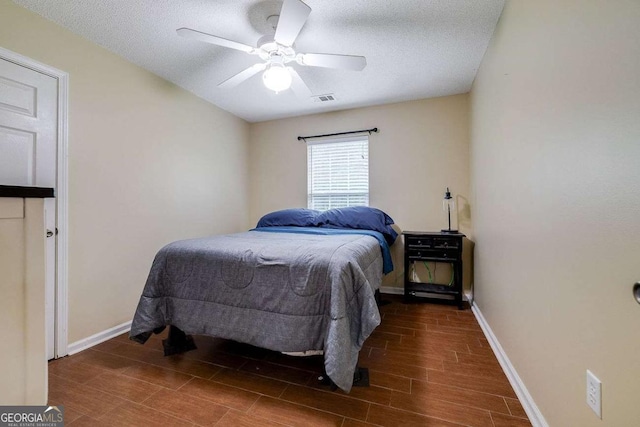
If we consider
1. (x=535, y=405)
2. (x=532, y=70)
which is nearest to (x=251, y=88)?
(x=532, y=70)

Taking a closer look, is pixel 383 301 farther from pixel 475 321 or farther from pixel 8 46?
pixel 8 46

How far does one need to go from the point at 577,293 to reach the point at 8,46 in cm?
338

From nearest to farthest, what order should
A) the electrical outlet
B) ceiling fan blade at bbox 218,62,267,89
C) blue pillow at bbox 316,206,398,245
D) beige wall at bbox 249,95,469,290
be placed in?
1. the electrical outlet
2. ceiling fan blade at bbox 218,62,267,89
3. blue pillow at bbox 316,206,398,245
4. beige wall at bbox 249,95,469,290

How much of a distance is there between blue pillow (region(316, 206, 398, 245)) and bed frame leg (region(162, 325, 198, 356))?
184cm

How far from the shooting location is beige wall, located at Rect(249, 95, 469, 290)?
328 centimetres

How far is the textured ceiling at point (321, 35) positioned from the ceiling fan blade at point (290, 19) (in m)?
0.27

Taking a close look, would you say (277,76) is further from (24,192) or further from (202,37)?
(24,192)

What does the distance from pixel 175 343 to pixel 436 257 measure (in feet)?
8.65

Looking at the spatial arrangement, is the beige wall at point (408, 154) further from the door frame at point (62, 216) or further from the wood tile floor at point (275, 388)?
the door frame at point (62, 216)

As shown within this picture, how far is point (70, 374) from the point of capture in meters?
1.76

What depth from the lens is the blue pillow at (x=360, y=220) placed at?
10.3 ft

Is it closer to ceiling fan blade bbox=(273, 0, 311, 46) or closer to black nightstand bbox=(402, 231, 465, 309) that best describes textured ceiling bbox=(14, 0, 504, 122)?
ceiling fan blade bbox=(273, 0, 311, 46)

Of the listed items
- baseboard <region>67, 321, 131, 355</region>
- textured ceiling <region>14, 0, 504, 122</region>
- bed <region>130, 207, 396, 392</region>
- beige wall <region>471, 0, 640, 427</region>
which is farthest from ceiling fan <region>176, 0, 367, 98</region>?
baseboard <region>67, 321, 131, 355</region>

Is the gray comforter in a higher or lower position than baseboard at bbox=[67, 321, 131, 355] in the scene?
higher
